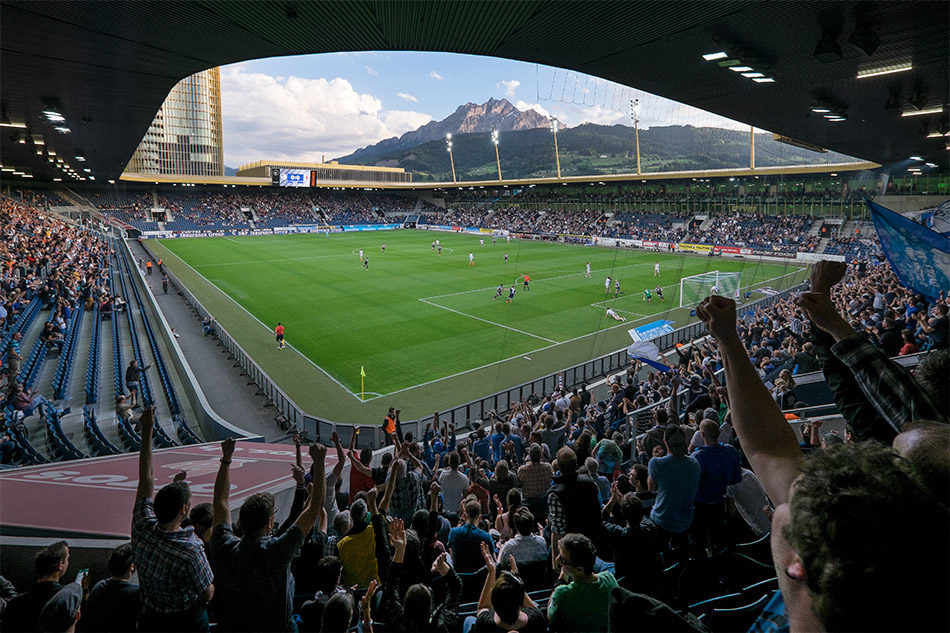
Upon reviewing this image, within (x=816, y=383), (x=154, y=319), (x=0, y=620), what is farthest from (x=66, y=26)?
(x=154, y=319)

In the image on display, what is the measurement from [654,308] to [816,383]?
1958cm

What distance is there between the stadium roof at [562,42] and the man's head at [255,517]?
22.5 feet

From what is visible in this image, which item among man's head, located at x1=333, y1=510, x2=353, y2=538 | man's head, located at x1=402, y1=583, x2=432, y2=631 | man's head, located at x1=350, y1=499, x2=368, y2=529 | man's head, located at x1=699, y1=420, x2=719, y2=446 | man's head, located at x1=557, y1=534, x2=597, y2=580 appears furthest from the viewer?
man's head, located at x1=333, y1=510, x2=353, y2=538

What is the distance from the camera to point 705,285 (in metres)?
28.9

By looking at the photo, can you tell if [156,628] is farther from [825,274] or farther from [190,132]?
[190,132]

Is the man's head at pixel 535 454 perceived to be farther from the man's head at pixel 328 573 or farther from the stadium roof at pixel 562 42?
the stadium roof at pixel 562 42

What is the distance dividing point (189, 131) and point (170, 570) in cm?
14829

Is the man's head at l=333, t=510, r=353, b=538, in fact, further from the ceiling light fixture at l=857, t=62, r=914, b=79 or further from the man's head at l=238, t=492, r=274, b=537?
the ceiling light fixture at l=857, t=62, r=914, b=79

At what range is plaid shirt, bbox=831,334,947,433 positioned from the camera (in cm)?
209

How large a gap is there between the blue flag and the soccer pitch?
12.3 m

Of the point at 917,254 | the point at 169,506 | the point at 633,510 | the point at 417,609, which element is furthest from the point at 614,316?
the point at 169,506

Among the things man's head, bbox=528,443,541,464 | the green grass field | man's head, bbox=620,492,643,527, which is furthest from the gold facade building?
man's head, bbox=620,492,643,527

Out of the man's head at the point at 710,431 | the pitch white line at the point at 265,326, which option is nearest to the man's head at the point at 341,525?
the man's head at the point at 710,431

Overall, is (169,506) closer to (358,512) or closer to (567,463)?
(358,512)
